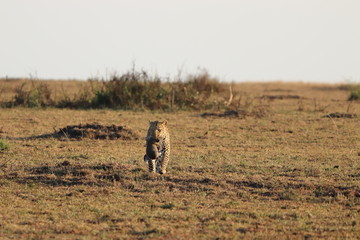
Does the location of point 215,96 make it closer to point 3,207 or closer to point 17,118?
point 17,118

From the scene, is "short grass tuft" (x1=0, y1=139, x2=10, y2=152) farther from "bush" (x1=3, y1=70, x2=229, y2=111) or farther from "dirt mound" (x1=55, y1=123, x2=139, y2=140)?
"bush" (x1=3, y1=70, x2=229, y2=111)

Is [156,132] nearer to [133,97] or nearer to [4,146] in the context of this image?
[4,146]

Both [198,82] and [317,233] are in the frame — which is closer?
[317,233]

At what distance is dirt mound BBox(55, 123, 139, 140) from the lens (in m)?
13.6

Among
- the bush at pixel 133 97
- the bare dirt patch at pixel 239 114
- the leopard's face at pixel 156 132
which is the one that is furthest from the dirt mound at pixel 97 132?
the bush at pixel 133 97

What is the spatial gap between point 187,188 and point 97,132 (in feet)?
18.0

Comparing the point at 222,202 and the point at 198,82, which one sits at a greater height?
the point at 198,82

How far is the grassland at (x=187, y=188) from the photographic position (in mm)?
6707

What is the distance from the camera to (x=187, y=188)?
28.3ft

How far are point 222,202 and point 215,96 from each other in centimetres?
1411

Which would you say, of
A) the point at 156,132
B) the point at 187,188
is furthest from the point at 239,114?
the point at 156,132

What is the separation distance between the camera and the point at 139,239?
6262 mm

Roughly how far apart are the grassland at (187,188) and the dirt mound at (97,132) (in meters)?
0.25

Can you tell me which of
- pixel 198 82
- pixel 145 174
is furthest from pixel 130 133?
pixel 198 82
